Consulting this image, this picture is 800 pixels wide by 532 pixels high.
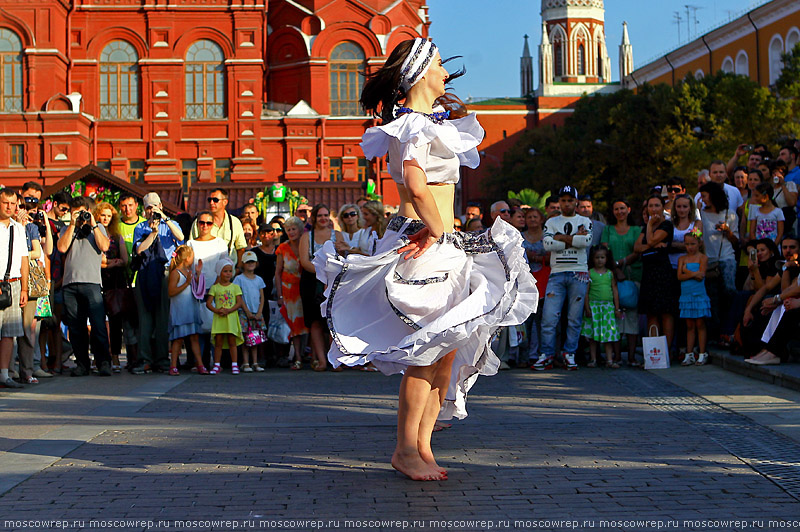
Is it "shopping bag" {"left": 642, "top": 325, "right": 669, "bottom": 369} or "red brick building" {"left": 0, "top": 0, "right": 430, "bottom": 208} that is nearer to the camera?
"shopping bag" {"left": 642, "top": 325, "right": 669, "bottom": 369}

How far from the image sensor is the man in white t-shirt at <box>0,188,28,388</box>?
10500 mm

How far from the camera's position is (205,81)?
4922 cm

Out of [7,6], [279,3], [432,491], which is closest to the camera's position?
[432,491]

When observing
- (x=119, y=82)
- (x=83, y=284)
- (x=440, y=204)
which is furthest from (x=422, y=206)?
(x=119, y=82)

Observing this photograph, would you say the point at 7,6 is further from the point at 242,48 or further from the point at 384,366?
the point at 384,366

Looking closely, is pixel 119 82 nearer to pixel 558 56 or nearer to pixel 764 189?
pixel 764 189

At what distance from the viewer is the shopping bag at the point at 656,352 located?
38.8 feet

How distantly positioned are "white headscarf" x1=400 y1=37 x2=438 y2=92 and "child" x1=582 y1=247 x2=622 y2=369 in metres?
7.09

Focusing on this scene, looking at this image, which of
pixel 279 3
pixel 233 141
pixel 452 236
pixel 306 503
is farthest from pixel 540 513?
pixel 279 3

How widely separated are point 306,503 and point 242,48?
45.6m

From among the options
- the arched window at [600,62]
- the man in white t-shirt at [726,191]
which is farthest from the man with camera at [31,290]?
the arched window at [600,62]

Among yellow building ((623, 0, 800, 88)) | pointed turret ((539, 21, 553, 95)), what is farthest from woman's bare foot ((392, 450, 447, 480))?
pointed turret ((539, 21, 553, 95))

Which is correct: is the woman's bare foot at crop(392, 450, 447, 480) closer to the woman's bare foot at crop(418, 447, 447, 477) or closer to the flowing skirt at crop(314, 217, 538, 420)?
the woman's bare foot at crop(418, 447, 447, 477)

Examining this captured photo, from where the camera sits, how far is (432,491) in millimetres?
5285
